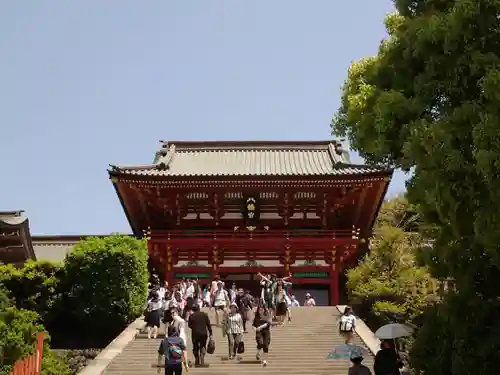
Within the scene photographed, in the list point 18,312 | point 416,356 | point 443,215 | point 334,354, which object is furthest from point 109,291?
point 443,215

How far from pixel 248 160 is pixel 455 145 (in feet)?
81.4

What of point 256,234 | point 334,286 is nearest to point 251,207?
point 256,234

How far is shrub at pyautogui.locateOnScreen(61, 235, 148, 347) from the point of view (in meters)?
19.7

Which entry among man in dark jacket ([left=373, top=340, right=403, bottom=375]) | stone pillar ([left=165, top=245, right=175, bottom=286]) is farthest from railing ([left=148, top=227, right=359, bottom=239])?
man in dark jacket ([left=373, top=340, right=403, bottom=375])

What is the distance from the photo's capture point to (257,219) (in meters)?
28.8

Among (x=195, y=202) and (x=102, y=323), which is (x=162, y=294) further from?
(x=195, y=202)

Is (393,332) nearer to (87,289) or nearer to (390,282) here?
(87,289)

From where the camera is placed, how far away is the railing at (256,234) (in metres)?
27.1

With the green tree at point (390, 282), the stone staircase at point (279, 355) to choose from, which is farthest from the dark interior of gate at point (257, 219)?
the stone staircase at point (279, 355)

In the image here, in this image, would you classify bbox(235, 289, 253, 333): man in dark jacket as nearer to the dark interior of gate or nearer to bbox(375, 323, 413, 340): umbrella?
the dark interior of gate

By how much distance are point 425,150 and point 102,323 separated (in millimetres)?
13308

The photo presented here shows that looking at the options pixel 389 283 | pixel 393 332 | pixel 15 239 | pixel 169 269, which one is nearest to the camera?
pixel 393 332

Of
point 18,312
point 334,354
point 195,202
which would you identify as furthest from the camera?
point 195,202

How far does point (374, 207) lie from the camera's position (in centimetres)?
2916
